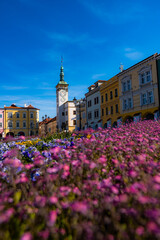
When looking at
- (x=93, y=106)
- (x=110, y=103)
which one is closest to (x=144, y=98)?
(x=110, y=103)

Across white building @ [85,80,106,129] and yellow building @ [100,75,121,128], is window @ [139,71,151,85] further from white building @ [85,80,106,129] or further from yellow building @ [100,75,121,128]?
white building @ [85,80,106,129]

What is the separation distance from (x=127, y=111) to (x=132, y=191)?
84.8 feet

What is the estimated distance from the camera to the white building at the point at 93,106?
35.4 meters

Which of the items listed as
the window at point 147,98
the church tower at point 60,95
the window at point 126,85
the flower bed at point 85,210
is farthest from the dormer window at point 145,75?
the church tower at point 60,95

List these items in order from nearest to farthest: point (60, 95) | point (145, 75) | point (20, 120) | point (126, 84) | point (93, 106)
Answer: point (145, 75) < point (126, 84) < point (93, 106) < point (60, 95) < point (20, 120)

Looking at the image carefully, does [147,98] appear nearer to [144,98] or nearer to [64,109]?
[144,98]

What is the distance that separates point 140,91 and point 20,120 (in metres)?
51.0

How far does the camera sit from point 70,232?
1.65 meters

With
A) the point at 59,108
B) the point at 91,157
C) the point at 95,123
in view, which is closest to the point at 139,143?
the point at 91,157

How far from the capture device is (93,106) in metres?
37.8

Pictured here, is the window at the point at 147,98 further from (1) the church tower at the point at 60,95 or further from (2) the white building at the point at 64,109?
(1) the church tower at the point at 60,95

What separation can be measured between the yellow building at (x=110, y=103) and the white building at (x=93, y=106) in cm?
155

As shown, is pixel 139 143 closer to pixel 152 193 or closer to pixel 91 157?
pixel 91 157

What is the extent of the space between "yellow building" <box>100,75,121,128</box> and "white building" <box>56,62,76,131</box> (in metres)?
21.3
